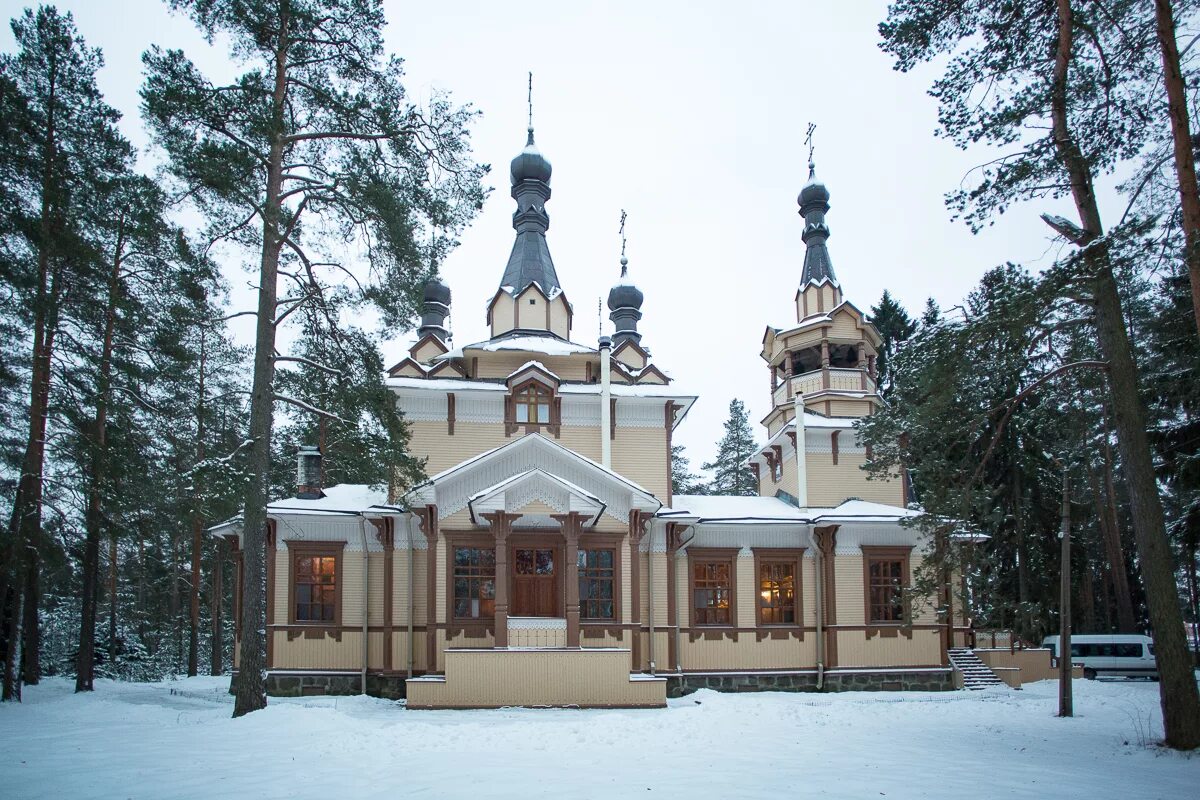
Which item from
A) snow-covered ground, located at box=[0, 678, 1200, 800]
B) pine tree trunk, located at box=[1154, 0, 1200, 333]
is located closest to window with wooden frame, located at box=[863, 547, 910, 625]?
snow-covered ground, located at box=[0, 678, 1200, 800]

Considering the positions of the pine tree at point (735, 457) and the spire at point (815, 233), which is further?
the pine tree at point (735, 457)

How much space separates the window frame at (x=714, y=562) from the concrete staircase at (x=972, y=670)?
4.88 m

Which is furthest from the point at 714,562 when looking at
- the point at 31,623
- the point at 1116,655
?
the point at 31,623

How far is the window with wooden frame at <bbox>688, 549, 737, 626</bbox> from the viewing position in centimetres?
1980

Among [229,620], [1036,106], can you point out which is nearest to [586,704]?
[1036,106]

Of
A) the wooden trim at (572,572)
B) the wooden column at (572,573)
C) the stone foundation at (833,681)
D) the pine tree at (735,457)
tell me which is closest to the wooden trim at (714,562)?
the stone foundation at (833,681)

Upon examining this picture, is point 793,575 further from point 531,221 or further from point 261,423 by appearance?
point 261,423

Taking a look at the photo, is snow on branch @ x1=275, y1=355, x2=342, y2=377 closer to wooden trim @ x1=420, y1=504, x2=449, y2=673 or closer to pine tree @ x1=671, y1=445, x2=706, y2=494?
wooden trim @ x1=420, y1=504, x2=449, y2=673

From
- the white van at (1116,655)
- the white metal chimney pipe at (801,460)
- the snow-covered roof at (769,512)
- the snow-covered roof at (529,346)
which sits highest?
the snow-covered roof at (529,346)

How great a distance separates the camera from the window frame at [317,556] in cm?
1808

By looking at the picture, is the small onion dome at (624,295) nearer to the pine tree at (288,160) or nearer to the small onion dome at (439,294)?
the small onion dome at (439,294)

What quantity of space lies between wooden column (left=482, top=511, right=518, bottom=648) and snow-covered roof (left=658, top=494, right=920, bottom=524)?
12.2ft

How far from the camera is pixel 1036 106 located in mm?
10602

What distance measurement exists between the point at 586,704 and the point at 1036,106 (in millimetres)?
11076
